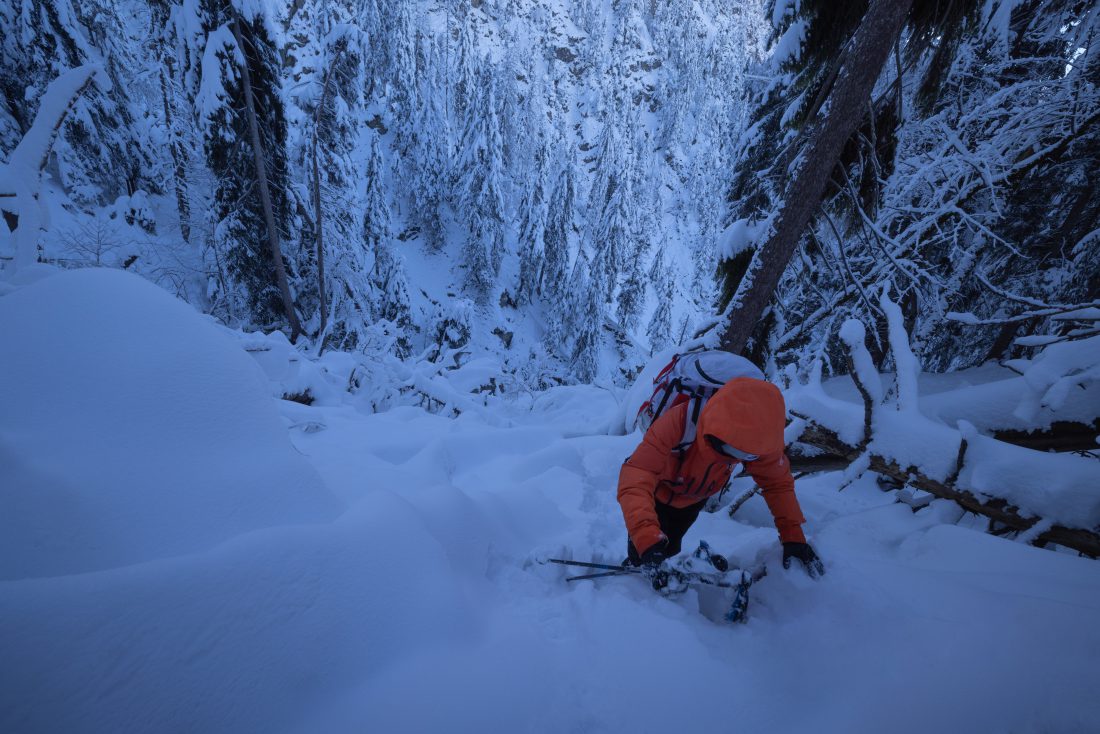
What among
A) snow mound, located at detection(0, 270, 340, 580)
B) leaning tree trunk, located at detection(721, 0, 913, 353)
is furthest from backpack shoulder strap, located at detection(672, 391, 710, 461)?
leaning tree trunk, located at detection(721, 0, 913, 353)

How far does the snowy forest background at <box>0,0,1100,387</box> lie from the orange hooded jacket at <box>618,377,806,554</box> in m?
1.89

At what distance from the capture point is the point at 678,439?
221 centimetres

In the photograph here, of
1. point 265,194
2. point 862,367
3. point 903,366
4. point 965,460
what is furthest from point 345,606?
point 265,194

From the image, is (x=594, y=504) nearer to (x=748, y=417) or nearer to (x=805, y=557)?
(x=805, y=557)

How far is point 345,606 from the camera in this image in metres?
1.37

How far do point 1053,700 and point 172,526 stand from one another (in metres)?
2.82

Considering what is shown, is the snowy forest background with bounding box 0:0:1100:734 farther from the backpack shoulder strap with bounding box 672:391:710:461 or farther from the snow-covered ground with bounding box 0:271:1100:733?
the backpack shoulder strap with bounding box 672:391:710:461

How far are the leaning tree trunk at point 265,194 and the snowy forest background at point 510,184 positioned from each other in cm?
15

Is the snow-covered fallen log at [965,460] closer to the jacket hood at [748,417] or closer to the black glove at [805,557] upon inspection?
the black glove at [805,557]

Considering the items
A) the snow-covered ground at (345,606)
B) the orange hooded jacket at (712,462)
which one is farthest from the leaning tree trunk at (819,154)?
the snow-covered ground at (345,606)

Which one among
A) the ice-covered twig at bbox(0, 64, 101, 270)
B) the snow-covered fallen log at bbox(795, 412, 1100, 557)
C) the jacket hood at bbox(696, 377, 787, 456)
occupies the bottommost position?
the snow-covered fallen log at bbox(795, 412, 1100, 557)

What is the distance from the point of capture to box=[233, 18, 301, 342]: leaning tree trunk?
27.9ft

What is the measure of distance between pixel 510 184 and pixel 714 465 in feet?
75.9

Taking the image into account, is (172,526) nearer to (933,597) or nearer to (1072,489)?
(933,597)
